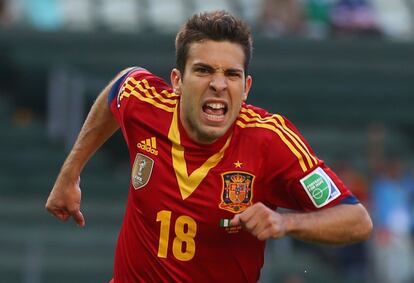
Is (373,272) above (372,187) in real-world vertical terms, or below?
below

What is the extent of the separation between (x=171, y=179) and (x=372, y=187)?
7.76m

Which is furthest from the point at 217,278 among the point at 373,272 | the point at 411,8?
the point at 411,8

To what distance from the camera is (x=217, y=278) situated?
6.14m

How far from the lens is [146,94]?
659cm

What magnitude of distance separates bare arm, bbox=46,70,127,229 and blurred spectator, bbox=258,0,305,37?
1004 cm

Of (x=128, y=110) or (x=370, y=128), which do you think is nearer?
(x=128, y=110)

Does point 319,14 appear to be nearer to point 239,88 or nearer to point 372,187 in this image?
point 372,187

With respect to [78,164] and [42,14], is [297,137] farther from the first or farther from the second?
[42,14]

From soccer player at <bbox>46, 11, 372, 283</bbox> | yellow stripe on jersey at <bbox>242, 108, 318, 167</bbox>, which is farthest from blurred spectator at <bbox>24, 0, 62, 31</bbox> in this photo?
yellow stripe on jersey at <bbox>242, 108, 318, 167</bbox>

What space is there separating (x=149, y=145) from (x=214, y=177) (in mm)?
427

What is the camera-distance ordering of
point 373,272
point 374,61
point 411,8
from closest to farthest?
point 373,272, point 374,61, point 411,8

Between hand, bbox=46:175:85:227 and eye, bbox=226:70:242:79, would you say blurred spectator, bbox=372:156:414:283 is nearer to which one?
hand, bbox=46:175:85:227

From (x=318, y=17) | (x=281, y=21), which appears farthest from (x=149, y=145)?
(x=318, y=17)

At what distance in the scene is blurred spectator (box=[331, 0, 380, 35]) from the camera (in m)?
16.8
